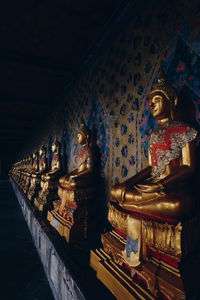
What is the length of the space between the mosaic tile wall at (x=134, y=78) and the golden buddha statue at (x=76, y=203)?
26cm

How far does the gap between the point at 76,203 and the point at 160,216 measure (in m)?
1.15

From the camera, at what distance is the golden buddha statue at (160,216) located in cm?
86

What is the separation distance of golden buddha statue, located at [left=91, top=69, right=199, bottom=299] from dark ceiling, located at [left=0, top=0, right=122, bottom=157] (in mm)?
1504

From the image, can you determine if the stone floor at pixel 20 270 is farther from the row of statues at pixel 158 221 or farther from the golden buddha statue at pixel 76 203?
the row of statues at pixel 158 221

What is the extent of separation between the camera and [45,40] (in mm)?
2547

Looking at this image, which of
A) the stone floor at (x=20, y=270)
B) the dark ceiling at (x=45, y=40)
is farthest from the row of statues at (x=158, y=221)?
the dark ceiling at (x=45, y=40)

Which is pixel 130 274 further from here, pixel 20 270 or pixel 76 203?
pixel 20 270

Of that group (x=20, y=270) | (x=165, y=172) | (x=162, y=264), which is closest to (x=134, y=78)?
(x=165, y=172)

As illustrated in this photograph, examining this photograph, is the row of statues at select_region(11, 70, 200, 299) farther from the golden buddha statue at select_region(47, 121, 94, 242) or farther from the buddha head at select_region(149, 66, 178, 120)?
the golden buddha statue at select_region(47, 121, 94, 242)

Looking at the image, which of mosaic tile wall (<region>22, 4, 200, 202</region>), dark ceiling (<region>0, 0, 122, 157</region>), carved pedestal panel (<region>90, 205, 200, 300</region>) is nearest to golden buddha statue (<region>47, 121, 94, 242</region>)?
mosaic tile wall (<region>22, 4, 200, 202</region>)

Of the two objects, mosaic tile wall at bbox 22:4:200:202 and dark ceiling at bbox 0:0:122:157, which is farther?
dark ceiling at bbox 0:0:122:157

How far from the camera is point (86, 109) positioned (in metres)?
3.04

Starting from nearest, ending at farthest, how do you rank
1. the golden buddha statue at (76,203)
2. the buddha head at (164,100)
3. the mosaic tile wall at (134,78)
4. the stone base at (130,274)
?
1. the stone base at (130,274)
2. the buddha head at (164,100)
3. the mosaic tile wall at (134,78)
4. the golden buddha statue at (76,203)

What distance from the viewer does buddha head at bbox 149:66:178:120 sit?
1.26 metres
